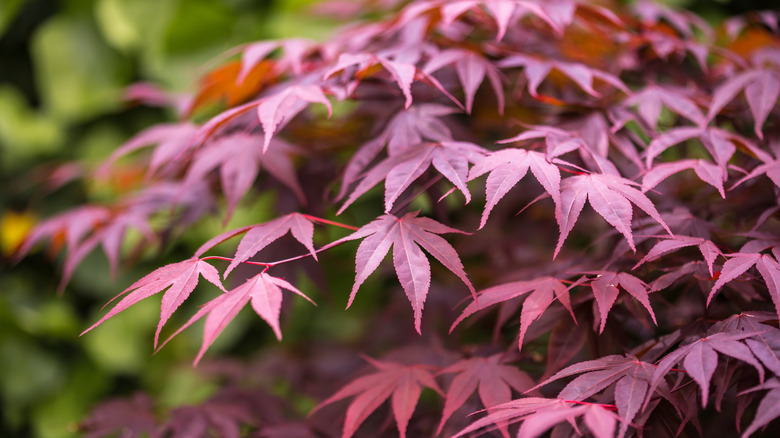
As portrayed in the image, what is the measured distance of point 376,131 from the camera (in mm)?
849

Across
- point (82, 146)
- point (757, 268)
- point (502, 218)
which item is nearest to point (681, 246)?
point (757, 268)

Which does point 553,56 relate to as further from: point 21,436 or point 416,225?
point 21,436

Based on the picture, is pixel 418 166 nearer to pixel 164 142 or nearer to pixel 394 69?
pixel 394 69

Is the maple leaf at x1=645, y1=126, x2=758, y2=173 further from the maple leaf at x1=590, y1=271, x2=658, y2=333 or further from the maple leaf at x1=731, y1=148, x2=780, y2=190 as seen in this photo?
the maple leaf at x1=590, y1=271, x2=658, y2=333

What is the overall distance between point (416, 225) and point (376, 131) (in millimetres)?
260

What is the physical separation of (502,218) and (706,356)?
2.58 ft

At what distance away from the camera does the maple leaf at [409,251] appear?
22.7 inches

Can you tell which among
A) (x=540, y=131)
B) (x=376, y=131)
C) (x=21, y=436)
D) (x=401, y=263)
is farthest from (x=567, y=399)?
(x=21, y=436)

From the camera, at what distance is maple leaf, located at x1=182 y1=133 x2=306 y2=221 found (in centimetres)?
79

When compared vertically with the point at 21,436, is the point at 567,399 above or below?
above

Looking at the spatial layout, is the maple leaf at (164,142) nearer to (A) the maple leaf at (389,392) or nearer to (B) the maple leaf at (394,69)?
(B) the maple leaf at (394,69)

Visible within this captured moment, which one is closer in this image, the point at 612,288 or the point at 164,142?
the point at 612,288

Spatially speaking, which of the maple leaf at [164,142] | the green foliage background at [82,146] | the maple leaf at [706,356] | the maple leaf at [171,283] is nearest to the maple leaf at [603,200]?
the maple leaf at [706,356]

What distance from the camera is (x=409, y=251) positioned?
601 millimetres
